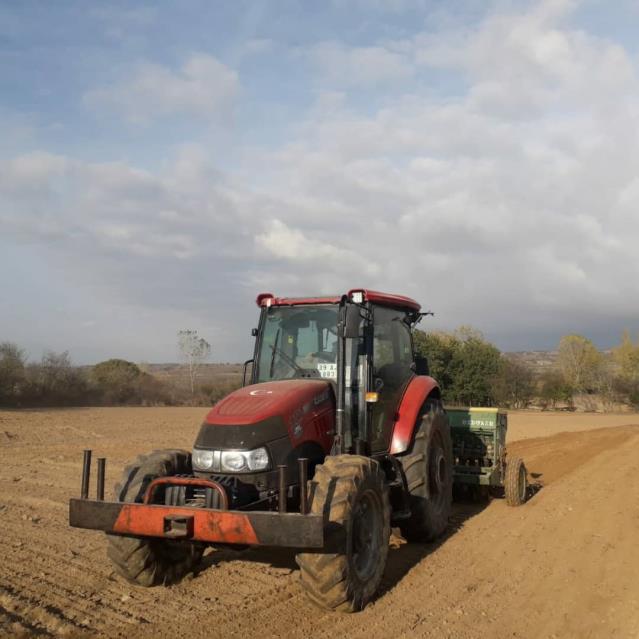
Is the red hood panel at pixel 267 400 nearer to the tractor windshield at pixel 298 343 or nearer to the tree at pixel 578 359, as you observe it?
the tractor windshield at pixel 298 343

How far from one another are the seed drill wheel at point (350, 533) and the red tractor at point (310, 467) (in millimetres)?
10

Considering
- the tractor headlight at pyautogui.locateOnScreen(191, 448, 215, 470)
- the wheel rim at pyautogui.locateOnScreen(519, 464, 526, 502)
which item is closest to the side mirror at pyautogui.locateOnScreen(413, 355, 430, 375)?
the wheel rim at pyautogui.locateOnScreen(519, 464, 526, 502)

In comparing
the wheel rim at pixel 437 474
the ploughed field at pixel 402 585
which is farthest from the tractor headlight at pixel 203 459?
the wheel rim at pixel 437 474

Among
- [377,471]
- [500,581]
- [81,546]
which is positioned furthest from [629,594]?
[81,546]

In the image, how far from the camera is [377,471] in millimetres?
4996

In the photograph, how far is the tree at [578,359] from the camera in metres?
61.4

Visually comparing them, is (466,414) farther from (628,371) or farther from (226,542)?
(628,371)

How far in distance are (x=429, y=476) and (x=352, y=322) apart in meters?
2.37

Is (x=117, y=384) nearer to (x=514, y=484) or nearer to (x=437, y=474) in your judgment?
(x=514, y=484)

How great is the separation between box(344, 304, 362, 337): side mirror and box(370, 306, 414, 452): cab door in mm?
956

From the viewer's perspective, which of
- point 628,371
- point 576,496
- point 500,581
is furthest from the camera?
point 628,371

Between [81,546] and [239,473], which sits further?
[81,546]

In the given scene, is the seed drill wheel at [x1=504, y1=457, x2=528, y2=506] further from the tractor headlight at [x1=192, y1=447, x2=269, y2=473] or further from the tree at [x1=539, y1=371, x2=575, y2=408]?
the tree at [x1=539, y1=371, x2=575, y2=408]

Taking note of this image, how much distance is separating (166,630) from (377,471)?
1906 mm
